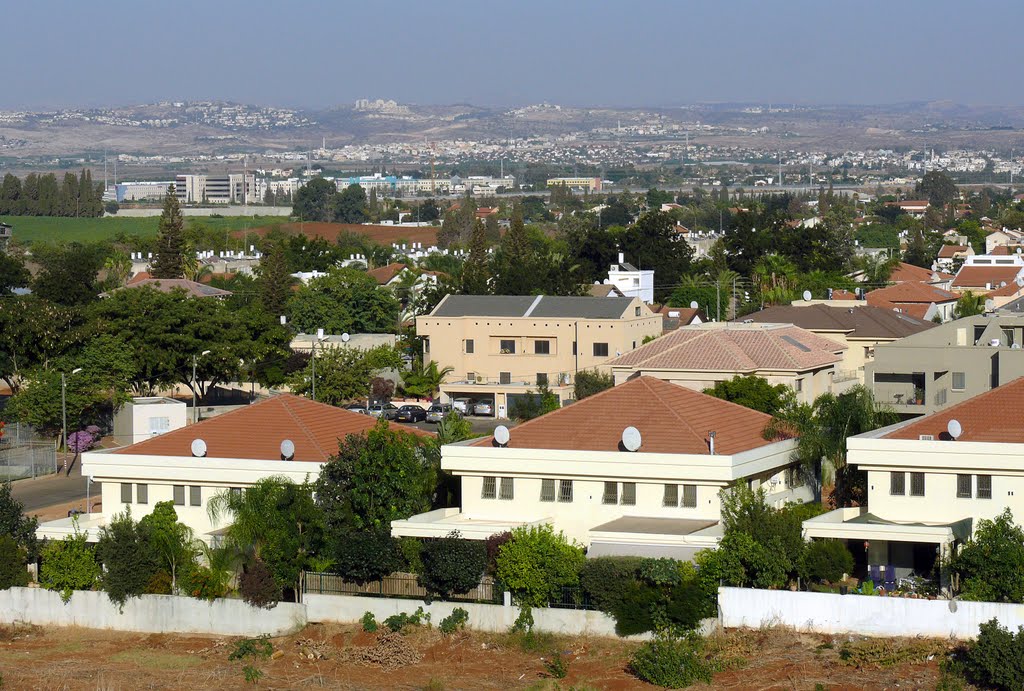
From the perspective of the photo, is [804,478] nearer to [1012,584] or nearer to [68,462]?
[1012,584]

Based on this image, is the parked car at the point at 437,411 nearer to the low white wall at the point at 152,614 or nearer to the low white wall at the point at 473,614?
the low white wall at the point at 152,614

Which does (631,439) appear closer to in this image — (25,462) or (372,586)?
(372,586)

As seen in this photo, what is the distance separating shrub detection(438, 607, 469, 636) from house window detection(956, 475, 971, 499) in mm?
8693

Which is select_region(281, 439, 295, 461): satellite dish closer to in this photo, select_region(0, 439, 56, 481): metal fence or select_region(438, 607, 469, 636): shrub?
select_region(438, 607, 469, 636): shrub

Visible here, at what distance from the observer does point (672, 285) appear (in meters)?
88.9

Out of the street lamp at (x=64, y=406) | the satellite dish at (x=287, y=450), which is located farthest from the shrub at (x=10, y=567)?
the street lamp at (x=64, y=406)

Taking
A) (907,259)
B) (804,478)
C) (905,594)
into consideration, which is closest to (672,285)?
(907,259)

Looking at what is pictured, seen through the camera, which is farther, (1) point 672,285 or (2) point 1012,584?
(1) point 672,285

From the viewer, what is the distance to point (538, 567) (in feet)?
102

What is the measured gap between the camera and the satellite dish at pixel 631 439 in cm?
3281

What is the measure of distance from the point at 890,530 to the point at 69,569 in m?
14.7

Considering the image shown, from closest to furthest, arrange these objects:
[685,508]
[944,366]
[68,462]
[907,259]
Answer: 1. [685,508]
2. [944,366]
3. [68,462]
4. [907,259]

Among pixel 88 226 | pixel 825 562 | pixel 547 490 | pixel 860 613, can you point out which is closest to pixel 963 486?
pixel 825 562

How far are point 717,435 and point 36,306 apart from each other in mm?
28725
